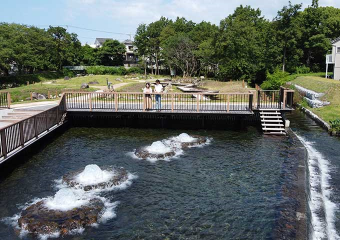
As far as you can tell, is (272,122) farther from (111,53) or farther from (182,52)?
(111,53)

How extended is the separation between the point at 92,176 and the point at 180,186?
3.20 m

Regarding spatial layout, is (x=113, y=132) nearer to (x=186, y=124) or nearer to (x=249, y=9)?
(x=186, y=124)

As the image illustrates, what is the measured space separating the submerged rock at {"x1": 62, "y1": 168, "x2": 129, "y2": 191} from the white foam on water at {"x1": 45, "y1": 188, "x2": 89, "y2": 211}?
92cm

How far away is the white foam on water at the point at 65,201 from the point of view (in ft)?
32.3

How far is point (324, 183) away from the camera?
12406 millimetres

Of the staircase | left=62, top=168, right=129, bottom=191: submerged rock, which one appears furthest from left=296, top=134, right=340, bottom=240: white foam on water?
left=62, top=168, right=129, bottom=191: submerged rock

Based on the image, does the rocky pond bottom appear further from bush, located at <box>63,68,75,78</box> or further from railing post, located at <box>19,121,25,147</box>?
bush, located at <box>63,68,75,78</box>

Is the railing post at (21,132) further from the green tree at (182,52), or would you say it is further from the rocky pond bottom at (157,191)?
the green tree at (182,52)

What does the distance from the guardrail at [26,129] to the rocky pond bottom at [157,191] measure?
2.92 ft

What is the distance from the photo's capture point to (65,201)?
10.0 meters

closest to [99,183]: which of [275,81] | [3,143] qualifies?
[3,143]

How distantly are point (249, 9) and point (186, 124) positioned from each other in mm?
51309

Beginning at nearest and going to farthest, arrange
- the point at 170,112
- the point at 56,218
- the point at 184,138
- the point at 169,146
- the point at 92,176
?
the point at 56,218, the point at 92,176, the point at 169,146, the point at 184,138, the point at 170,112

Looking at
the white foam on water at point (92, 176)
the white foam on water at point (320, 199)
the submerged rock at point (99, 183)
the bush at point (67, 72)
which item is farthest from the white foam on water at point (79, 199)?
the bush at point (67, 72)
